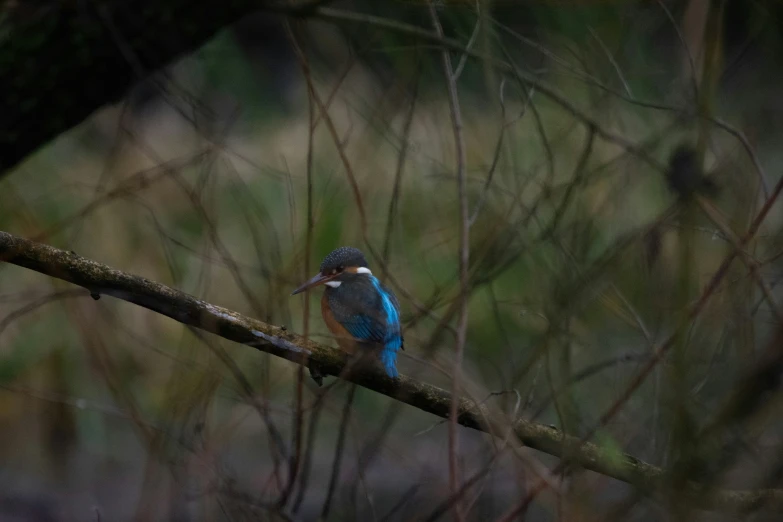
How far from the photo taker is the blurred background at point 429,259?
62.8 inches

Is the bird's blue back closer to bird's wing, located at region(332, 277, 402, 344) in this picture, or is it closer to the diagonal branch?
bird's wing, located at region(332, 277, 402, 344)

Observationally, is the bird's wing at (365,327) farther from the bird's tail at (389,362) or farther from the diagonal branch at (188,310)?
the diagonal branch at (188,310)

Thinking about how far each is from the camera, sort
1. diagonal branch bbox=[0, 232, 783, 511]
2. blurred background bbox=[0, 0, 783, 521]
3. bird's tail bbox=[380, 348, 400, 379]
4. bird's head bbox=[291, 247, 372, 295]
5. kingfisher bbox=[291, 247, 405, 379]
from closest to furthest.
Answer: blurred background bbox=[0, 0, 783, 521], diagonal branch bbox=[0, 232, 783, 511], bird's tail bbox=[380, 348, 400, 379], kingfisher bbox=[291, 247, 405, 379], bird's head bbox=[291, 247, 372, 295]

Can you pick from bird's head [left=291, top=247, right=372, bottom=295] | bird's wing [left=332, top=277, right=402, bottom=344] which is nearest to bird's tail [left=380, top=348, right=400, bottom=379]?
bird's wing [left=332, top=277, right=402, bottom=344]

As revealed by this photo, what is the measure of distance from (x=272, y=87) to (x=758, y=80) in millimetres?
4134

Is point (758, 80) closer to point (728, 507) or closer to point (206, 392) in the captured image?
point (728, 507)

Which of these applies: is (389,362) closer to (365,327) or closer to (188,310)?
(365,327)

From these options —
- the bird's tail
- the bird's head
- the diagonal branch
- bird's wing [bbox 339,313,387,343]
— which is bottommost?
the diagonal branch

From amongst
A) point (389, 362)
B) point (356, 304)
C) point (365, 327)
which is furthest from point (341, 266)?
point (389, 362)

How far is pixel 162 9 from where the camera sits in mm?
2213

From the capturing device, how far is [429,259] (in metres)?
4.17

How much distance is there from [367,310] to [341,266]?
263 millimetres

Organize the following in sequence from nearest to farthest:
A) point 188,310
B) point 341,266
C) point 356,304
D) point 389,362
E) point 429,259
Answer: point 188,310 < point 389,362 < point 356,304 < point 341,266 < point 429,259

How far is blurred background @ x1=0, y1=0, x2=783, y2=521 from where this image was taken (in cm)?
159
